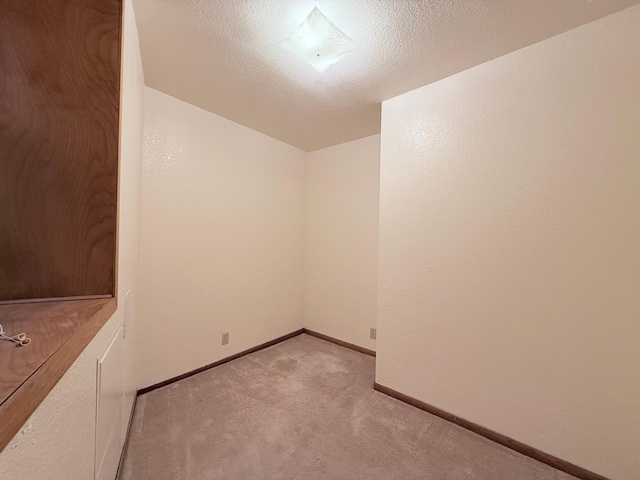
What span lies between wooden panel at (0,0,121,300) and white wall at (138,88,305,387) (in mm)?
1053

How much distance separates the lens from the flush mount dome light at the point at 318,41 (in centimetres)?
129

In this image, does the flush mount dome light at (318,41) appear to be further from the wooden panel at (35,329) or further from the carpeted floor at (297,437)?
the carpeted floor at (297,437)

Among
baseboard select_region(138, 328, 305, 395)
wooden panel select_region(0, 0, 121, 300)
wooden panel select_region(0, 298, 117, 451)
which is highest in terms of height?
wooden panel select_region(0, 0, 121, 300)

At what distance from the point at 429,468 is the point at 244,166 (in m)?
2.65

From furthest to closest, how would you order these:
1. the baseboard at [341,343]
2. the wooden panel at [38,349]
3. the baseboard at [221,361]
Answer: the baseboard at [341,343] < the baseboard at [221,361] < the wooden panel at [38,349]

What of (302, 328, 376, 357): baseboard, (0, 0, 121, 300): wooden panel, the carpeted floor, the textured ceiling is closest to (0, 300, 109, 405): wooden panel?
(0, 0, 121, 300): wooden panel

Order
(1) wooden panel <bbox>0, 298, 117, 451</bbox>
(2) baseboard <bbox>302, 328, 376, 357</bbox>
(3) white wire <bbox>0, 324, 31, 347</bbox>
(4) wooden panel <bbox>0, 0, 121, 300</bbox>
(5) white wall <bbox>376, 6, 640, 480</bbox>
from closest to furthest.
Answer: (1) wooden panel <bbox>0, 298, 117, 451</bbox> → (3) white wire <bbox>0, 324, 31, 347</bbox> → (4) wooden panel <bbox>0, 0, 121, 300</bbox> → (5) white wall <bbox>376, 6, 640, 480</bbox> → (2) baseboard <bbox>302, 328, 376, 357</bbox>

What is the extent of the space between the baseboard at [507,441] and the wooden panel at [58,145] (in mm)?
1970

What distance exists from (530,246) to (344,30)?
62.0 inches

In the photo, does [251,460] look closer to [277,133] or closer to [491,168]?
[491,168]

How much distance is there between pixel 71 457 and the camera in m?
0.62

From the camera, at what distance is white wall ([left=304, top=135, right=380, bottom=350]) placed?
8.95 ft

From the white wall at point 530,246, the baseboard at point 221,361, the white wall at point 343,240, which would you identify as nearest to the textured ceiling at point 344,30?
the white wall at point 530,246

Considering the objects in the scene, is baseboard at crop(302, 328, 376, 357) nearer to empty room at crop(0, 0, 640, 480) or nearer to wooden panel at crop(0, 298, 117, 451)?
empty room at crop(0, 0, 640, 480)
